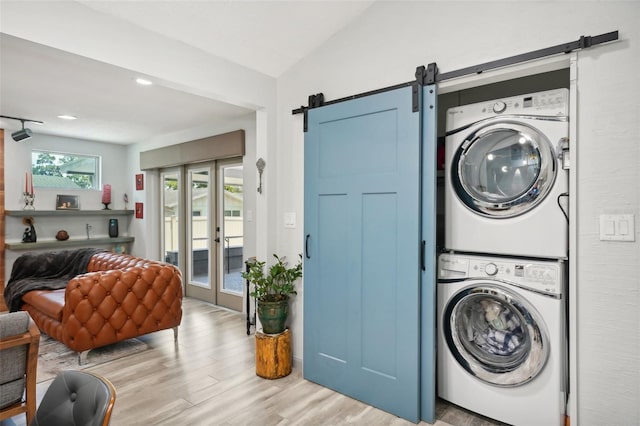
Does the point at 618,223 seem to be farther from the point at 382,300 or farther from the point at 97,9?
the point at 97,9

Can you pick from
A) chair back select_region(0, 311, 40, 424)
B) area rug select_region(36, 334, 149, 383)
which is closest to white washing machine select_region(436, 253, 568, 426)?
chair back select_region(0, 311, 40, 424)

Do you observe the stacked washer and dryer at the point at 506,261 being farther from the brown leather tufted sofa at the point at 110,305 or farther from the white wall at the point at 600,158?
the brown leather tufted sofa at the point at 110,305

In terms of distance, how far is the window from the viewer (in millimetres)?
5246

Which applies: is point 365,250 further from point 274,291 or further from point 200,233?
point 200,233

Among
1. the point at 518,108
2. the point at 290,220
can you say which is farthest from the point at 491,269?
→ the point at 290,220

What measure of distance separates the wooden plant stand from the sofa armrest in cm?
118

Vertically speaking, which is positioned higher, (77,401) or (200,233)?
(200,233)

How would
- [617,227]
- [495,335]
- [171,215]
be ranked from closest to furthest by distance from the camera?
1. [617,227]
2. [495,335]
3. [171,215]

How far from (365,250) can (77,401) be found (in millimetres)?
1695

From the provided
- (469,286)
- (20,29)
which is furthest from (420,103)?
(20,29)

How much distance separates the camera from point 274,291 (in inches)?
118

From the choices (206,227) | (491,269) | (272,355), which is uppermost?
(206,227)

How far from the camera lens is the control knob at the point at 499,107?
2102mm

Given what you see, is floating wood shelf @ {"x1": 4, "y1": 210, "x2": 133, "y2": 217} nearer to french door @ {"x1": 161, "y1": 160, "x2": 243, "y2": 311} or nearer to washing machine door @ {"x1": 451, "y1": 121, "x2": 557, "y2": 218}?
french door @ {"x1": 161, "y1": 160, "x2": 243, "y2": 311}
